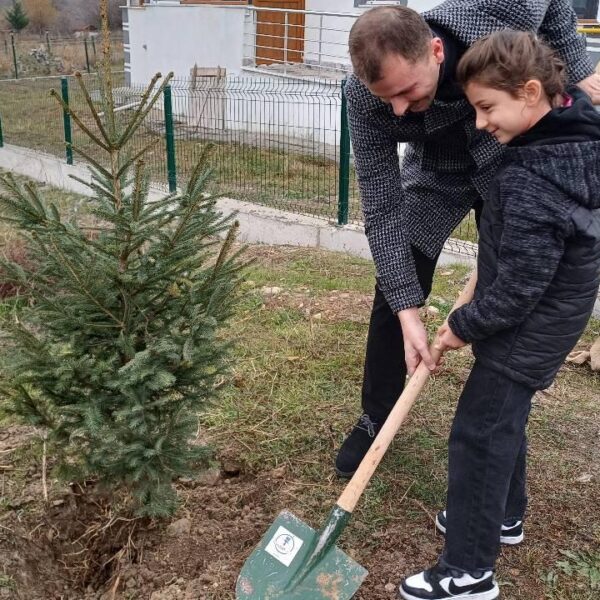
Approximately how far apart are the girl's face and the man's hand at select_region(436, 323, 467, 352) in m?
0.56

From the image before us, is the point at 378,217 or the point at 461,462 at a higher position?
the point at 378,217

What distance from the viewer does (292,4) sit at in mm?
13547

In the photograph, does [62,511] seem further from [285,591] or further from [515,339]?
[515,339]

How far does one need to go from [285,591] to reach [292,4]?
42.7 ft

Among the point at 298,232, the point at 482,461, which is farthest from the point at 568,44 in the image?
the point at 298,232

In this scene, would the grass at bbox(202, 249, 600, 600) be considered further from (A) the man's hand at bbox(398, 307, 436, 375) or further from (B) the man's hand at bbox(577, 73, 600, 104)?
(B) the man's hand at bbox(577, 73, 600, 104)

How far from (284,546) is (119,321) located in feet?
2.88

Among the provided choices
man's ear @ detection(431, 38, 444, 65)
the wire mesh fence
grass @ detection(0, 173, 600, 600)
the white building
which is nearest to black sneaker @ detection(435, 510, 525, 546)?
grass @ detection(0, 173, 600, 600)

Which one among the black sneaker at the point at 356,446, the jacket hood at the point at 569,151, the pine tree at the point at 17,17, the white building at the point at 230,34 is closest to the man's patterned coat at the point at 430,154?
the jacket hood at the point at 569,151

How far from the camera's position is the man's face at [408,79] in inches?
75.1

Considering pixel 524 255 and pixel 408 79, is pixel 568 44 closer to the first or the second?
pixel 408 79

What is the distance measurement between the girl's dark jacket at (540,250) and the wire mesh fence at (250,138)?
384cm

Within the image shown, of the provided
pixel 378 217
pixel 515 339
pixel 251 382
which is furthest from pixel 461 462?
pixel 251 382

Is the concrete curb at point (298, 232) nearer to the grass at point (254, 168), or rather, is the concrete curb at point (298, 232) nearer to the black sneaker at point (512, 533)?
the grass at point (254, 168)
